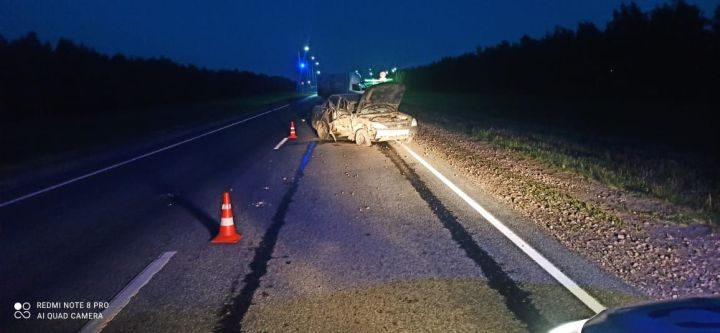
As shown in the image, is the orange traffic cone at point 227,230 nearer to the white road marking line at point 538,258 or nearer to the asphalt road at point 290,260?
the asphalt road at point 290,260

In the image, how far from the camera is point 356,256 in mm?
6348

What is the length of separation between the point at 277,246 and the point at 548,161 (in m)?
8.55

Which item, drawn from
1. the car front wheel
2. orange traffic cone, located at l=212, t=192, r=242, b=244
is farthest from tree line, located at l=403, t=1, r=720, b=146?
orange traffic cone, located at l=212, t=192, r=242, b=244

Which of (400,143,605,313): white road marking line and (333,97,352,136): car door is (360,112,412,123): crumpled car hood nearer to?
(333,97,352,136): car door

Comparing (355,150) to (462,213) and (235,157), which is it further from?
(462,213)

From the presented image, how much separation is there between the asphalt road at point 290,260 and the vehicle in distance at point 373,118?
502 cm

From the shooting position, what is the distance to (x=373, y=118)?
16.7m

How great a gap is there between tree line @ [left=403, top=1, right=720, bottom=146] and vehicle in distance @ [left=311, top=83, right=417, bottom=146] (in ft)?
33.3

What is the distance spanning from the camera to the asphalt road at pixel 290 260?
4727 millimetres

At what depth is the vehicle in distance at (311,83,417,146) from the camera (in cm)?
1661

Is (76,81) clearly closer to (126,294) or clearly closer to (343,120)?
(343,120)

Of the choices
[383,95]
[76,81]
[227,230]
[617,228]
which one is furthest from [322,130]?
[76,81]

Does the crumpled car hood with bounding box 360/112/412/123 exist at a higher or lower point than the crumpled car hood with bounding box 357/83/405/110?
lower

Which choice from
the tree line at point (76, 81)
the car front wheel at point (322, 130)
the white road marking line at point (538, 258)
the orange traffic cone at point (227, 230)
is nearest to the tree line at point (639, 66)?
the car front wheel at point (322, 130)
